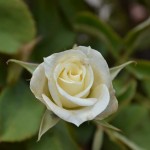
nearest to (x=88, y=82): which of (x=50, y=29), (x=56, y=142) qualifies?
(x=56, y=142)

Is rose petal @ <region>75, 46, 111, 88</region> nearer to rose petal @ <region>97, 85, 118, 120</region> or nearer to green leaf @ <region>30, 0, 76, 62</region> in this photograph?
rose petal @ <region>97, 85, 118, 120</region>

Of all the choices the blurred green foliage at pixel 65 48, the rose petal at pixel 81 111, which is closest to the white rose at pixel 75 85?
the rose petal at pixel 81 111

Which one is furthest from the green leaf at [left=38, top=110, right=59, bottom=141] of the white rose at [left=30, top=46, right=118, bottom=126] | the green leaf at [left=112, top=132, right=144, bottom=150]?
the green leaf at [left=112, top=132, right=144, bottom=150]

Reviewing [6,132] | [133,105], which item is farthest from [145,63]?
[6,132]

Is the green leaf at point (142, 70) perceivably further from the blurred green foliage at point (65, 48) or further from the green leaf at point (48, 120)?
the green leaf at point (48, 120)

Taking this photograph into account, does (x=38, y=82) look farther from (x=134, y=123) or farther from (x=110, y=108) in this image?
(x=134, y=123)

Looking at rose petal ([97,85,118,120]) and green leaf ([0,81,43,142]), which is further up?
rose petal ([97,85,118,120])

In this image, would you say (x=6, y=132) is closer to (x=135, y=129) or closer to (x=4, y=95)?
(x=4, y=95)
